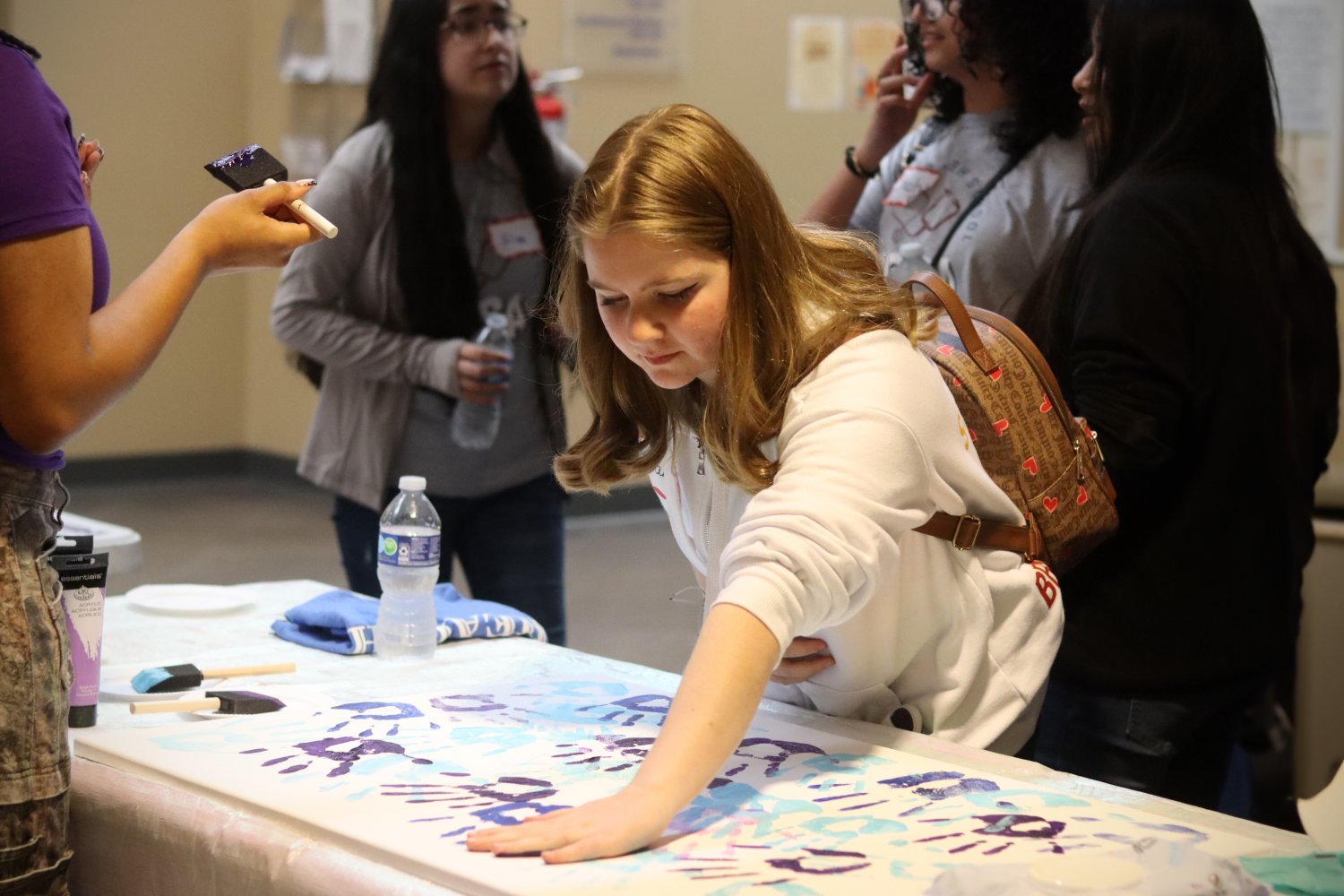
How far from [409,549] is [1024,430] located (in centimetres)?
84

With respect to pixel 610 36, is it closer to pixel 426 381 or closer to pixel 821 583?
pixel 426 381

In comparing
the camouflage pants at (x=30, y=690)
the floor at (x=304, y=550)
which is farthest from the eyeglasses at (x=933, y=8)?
the floor at (x=304, y=550)

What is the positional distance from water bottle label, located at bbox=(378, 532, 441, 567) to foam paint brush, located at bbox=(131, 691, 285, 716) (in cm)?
33

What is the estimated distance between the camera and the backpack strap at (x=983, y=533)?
1.61 m

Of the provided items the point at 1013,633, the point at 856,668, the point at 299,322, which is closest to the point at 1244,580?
the point at 1013,633

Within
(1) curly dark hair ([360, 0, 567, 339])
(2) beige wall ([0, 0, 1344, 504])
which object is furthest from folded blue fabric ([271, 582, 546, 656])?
(2) beige wall ([0, 0, 1344, 504])

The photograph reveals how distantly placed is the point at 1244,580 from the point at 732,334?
0.91 meters

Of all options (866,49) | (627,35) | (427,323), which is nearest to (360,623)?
(427,323)

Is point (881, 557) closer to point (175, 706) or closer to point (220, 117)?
point (175, 706)

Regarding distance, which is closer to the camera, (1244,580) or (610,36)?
(1244,580)

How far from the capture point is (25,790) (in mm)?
1302

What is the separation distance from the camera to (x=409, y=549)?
200 centimetres

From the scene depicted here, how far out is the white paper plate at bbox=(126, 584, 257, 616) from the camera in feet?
7.33

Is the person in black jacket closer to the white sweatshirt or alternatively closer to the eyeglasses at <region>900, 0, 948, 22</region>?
the white sweatshirt
